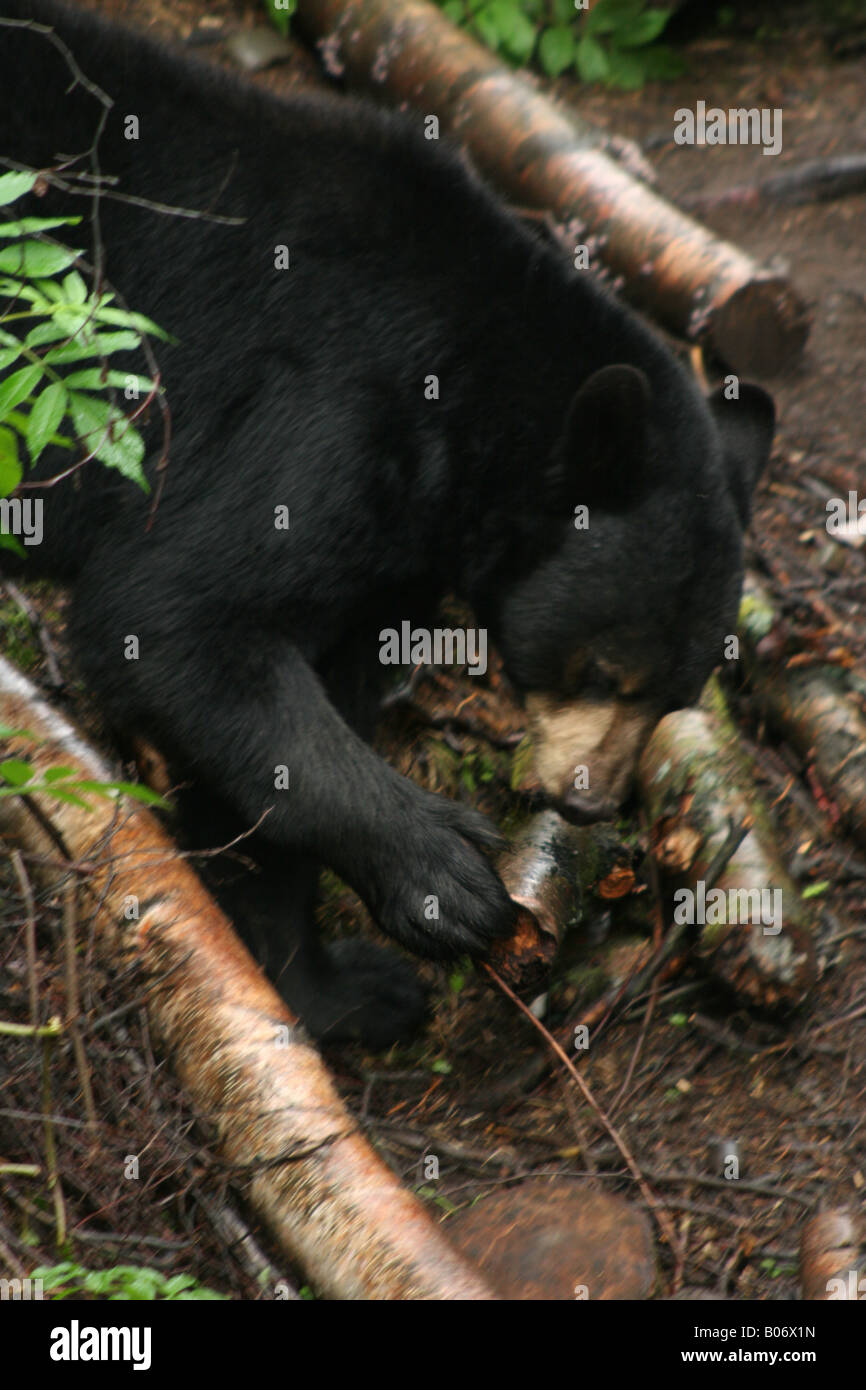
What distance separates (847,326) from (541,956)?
4.37 m

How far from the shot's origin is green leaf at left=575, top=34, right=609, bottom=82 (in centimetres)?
817

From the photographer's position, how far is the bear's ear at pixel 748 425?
4.10 metres

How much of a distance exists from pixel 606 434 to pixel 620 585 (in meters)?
0.39

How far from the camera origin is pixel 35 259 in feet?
8.00

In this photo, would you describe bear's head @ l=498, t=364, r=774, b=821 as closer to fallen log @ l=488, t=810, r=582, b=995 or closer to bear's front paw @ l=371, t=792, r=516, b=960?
fallen log @ l=488, t=810, r=582, b=995

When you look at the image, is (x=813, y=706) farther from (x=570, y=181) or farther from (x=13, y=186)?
(x=13, y=186)

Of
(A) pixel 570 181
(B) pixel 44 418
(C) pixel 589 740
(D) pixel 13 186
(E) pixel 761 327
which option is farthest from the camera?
(A) pixel 570 181

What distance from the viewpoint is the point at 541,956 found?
3738 mm

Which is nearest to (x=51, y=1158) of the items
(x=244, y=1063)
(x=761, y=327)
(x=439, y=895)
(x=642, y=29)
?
(x=244, y=1063)

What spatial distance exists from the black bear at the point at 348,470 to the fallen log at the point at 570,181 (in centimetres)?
267

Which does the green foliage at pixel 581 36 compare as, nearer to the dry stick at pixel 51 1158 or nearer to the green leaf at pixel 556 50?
the green leaf at pixel 556 50

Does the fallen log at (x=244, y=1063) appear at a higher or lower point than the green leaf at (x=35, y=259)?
lower

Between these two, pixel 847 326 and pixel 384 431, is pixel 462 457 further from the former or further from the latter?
pixel 847 326

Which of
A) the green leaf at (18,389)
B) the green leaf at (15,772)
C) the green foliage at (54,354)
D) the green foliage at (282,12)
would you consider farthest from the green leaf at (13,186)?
the green foliage at (282,12)
